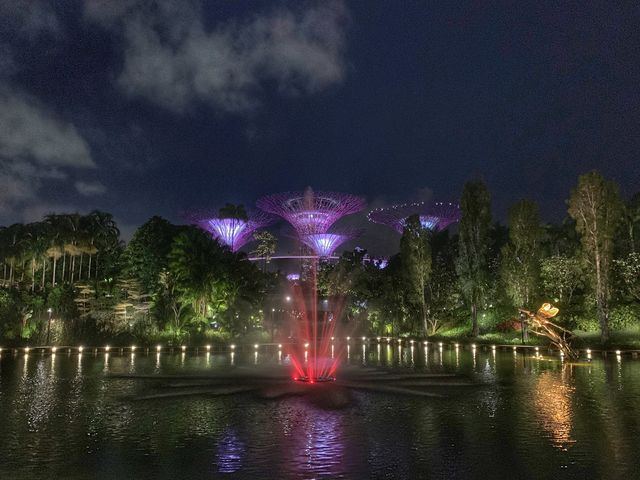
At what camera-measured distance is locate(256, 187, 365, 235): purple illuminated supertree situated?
55.7m

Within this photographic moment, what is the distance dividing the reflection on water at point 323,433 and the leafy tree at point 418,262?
85.6 ft

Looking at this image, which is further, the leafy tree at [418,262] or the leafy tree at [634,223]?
the leafy tree at [634,223]

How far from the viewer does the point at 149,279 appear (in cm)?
4978

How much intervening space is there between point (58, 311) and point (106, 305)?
13.0 feet

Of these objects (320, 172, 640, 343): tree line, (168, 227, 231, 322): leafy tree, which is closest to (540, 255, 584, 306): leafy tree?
(320, 172, 640, 343): tree line

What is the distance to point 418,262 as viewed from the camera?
143ft

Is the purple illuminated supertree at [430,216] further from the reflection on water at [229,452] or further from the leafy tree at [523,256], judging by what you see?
the reflection on water at [229,452]

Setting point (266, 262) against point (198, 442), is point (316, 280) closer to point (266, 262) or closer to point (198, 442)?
point (266, 262)

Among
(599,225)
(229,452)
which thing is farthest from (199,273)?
→ (229,452)

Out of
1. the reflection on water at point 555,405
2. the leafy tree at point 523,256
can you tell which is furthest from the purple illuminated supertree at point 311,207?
the reflection on water at point 555,405

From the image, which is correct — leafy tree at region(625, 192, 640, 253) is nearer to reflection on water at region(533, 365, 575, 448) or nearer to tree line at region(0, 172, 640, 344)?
tree line at region(0, 172, 640, 344)

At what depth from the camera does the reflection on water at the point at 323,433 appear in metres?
7.56

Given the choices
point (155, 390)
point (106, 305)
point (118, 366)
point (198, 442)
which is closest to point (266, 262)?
point (106, 305)

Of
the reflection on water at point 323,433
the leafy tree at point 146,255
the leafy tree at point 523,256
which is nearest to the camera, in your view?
the reflection on water at point 323,433
